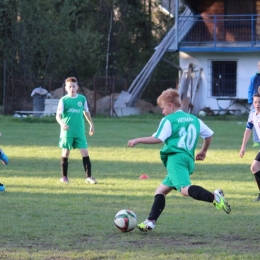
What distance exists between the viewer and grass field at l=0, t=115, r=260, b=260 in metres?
6.54

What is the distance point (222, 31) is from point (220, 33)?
0.14 meters

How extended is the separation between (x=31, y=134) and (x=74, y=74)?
14.3 meters

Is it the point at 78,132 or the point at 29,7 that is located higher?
the point at 29,7

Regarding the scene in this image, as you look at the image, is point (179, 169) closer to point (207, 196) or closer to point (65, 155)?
point (207, 196)

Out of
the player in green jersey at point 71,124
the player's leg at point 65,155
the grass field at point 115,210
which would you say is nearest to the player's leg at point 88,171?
the player in green jersey at point 71,124

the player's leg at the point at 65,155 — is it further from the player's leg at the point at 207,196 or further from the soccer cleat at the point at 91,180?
the player's leg at the point at 207,196

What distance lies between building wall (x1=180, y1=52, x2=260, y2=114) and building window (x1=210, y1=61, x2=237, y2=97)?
0.29 meters

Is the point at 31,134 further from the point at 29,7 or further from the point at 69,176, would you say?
the point at 29,7

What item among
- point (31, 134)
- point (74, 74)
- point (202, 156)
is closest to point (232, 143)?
point (31, 134)

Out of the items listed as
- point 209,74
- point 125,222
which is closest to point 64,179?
point 125,222

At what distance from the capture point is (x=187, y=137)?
726 centimetres

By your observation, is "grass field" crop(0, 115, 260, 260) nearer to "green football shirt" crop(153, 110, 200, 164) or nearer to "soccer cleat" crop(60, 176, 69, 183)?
"soccer cleat" crop(60, 176, 69, 183)

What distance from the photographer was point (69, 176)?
12406mm

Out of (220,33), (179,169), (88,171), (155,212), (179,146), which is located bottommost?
(88,171)
